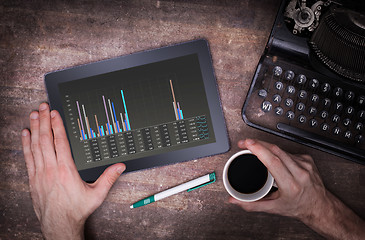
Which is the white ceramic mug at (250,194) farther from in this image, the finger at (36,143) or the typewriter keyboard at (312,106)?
the finger at (36,143)

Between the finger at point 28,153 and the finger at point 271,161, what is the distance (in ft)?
3.38

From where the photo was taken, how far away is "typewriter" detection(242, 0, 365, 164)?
1.08m

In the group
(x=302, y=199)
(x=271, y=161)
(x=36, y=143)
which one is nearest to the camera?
(x=271, y=161)

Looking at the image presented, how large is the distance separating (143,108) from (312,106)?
768 mm

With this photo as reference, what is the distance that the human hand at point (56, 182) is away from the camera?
50.8 inches

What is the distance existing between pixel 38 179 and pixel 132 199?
1.53 feet

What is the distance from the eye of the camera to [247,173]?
A: 121 centimetres

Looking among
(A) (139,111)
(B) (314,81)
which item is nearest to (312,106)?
(B) (314,81)

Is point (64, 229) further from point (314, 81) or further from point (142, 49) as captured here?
point (314, 81)

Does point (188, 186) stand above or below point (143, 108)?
below

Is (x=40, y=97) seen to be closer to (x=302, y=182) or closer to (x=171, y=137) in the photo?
(x=171, y=137)

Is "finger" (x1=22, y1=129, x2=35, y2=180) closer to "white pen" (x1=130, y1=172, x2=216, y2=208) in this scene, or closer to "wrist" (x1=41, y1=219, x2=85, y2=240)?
"wrist" (x1=41, y1=219, x2=85, y2=240)

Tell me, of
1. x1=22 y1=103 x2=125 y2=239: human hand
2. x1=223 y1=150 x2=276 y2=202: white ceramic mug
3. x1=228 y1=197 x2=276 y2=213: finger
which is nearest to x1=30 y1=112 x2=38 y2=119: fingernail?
x1=22 y1=103 x2=125 y2=239: human hand

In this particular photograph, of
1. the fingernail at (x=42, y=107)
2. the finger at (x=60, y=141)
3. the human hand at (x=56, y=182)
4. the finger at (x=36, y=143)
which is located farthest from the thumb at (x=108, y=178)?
the fingernail at (x=42, y=107)
